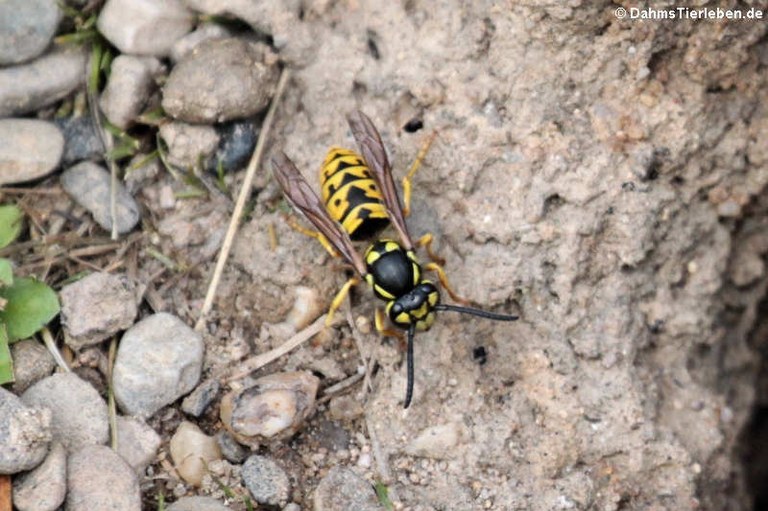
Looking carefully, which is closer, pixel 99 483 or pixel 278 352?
pixel 99 483

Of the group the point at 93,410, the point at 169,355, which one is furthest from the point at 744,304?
the point at 93,410

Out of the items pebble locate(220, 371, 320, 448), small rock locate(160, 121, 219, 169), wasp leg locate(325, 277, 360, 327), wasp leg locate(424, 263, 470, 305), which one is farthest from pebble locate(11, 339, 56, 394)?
wasp leg locate(424, 263, 470, 305)

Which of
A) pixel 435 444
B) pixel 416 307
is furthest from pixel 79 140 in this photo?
pixel 435 444

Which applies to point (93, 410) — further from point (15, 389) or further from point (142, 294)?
point (142, 294)

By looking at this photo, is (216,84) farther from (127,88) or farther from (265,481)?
(265,481)

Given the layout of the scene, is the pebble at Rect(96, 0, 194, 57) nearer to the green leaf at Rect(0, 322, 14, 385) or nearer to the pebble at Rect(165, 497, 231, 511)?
the green leaf at Rect(0, 322, 14, 385)
